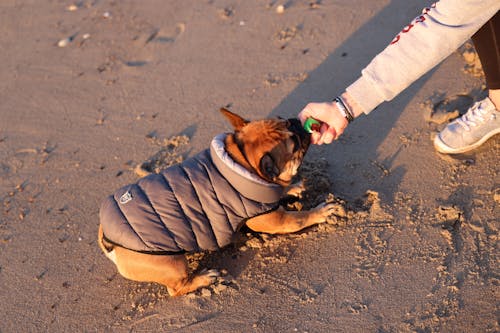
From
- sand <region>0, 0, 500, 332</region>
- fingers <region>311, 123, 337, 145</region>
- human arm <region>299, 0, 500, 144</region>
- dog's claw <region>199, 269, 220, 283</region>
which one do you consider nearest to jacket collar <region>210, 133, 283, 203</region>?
fingers <region>311, 123, 337, 145</region>

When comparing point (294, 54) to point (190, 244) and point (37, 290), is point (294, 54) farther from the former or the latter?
point (37, 290)

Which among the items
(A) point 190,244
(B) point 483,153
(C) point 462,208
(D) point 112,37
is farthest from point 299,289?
(D) point 112,37

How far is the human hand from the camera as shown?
3705mm

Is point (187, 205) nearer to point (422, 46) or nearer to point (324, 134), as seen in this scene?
point (324, 134)

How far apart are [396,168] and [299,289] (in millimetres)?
1404

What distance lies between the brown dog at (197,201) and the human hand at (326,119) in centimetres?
9

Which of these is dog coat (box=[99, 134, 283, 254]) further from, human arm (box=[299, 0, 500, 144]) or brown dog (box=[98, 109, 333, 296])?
human arm (box=[299, 0, 500, 144])

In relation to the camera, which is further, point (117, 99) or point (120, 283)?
point (117, 99)

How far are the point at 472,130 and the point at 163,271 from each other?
2737mm

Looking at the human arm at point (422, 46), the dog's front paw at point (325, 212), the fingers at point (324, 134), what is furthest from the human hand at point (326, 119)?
the dog's front paw at point (325, 212)

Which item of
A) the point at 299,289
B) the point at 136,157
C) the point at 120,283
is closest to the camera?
the point at 299,289

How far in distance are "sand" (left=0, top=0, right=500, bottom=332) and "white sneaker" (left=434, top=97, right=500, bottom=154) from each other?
3.9 inches

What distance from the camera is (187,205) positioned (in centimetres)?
378

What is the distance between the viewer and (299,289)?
383 centimetres
